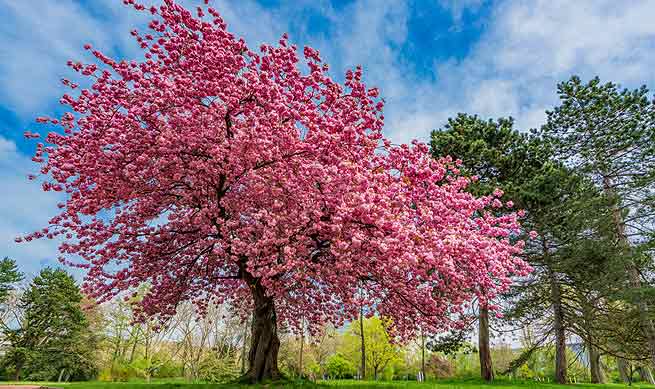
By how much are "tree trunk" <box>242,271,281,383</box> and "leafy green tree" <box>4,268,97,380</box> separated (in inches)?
1115

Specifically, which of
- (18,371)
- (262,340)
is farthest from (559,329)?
(18,371)

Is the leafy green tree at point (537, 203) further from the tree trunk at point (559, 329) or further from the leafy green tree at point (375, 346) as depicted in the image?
the leafy green tree at point (375, 346)

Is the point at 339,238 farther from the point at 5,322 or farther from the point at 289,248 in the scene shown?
the point at 5,322

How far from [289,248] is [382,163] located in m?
3.77

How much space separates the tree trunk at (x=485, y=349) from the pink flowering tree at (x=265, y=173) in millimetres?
10664

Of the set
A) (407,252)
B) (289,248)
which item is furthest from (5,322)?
(407,252)

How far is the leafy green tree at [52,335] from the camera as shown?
30094mm

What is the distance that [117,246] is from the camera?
11000 millimetres

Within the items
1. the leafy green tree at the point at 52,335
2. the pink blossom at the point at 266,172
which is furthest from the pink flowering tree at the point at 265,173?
the leafy green tree at the point at 52,335

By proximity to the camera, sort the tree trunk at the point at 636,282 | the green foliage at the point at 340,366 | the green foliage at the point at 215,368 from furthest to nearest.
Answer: the green foliage at the point at 340,366 → the green foliage at the point at 215,368 → the tree trunk at the point at 636,282

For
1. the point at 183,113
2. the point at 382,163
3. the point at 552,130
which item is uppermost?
the point at 552,130

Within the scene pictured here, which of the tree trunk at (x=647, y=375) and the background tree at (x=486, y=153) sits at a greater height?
the background tree at (x=486, y=153)

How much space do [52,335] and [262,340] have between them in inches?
1201

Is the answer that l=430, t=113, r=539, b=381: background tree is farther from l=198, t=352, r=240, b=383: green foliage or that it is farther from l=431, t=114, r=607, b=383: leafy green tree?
l=198, t=352, r=240, b=383: green foliage
